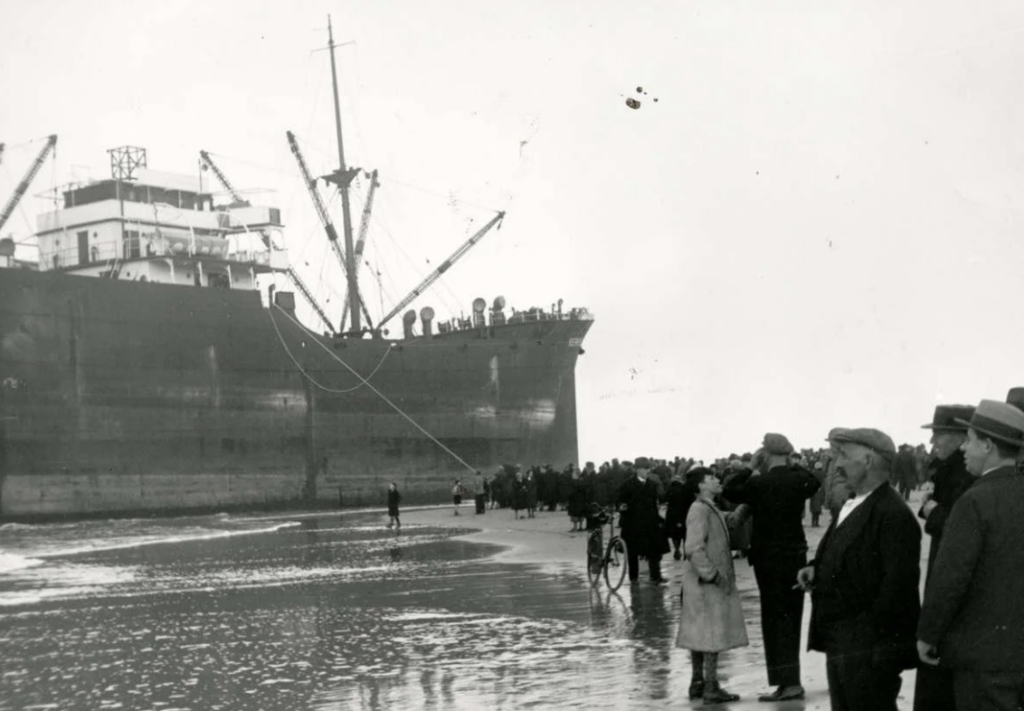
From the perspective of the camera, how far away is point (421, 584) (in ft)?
47.9

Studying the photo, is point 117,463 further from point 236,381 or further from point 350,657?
point 350,657

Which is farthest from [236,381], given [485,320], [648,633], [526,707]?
[526,707]

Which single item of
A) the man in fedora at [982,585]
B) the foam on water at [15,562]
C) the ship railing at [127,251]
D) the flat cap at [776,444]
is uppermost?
the ship railing at [127,251]

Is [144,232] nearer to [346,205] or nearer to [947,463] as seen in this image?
[346,205]

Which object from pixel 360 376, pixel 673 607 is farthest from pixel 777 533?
pixel 360 376

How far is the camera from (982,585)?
4203 millimetres

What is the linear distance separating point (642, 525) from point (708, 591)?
6450 mm

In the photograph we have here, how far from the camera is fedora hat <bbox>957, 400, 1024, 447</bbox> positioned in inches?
167

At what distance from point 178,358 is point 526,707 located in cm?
3170

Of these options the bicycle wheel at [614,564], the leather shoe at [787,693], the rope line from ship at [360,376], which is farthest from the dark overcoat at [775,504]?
the rope line from ship at [360,376]

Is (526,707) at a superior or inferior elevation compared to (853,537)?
inferior

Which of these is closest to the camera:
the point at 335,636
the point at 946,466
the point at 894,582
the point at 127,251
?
the point at 894,582

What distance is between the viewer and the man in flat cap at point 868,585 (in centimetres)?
476

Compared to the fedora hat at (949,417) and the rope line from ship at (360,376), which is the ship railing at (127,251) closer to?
the rope line from ship at (360,376)
